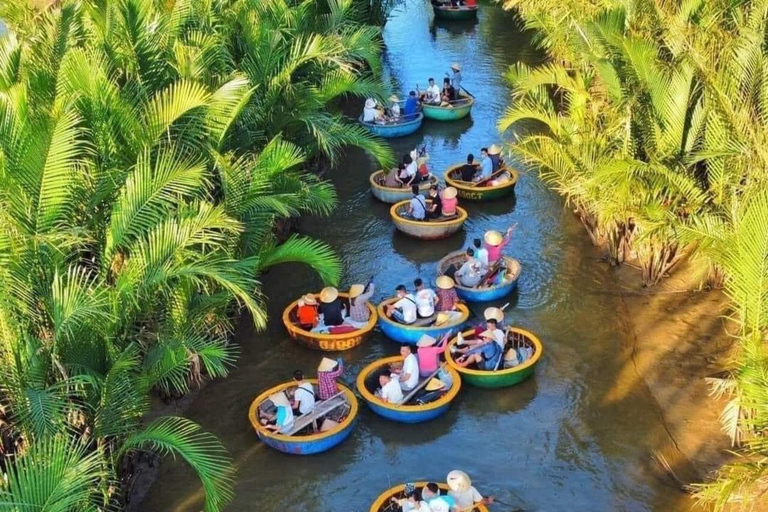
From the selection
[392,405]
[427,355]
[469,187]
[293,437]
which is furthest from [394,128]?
[293,437]

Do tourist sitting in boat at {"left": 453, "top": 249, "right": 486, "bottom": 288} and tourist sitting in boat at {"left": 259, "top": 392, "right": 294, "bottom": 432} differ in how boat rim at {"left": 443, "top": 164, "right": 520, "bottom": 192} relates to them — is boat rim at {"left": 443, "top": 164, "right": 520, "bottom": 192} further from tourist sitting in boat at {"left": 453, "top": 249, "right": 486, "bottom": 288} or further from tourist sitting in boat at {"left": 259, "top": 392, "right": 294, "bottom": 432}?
tourist sitting in boat at {"left": 259, "top": 392, "right": 294, "bottom": 432}

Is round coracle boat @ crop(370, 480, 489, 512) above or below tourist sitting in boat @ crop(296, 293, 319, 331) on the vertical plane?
Answer: above

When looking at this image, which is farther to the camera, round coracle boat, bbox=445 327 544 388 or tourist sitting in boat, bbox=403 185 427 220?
tourist sitting in boat, bbox=403 185 427 220

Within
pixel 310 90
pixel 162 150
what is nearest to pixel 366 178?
pixel 310 90

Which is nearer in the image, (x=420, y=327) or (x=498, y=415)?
(x=498, y=415)

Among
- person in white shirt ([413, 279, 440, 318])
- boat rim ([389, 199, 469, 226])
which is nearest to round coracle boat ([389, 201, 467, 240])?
boat rim ([389, 199, 469, 226])

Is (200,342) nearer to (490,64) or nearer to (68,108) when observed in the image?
(68,108)

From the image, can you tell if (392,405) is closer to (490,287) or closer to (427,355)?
(427,355)
